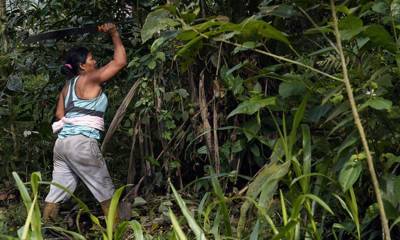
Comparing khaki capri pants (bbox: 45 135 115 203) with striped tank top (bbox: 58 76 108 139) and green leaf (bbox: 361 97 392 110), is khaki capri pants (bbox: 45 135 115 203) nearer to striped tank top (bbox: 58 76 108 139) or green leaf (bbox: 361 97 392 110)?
striped tank top (bbox: 58 76 108 139)

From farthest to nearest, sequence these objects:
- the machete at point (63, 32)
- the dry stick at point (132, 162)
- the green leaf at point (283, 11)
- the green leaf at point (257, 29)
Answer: the machete at point (63, 32) < the dry stick at point (132, 162) < the green leaf at point (283, 11) < the green leaf at point (257, 29)

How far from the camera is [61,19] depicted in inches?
215

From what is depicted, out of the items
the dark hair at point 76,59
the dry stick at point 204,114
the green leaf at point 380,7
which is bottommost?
the dry stick at point 204,114

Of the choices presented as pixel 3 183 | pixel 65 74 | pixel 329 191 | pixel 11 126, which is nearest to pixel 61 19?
pixel 65 74

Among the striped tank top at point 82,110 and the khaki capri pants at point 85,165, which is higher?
the striped tank top at point 82,110

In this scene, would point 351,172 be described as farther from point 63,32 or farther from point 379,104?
point 63,32

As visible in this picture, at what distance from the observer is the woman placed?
15.0 feet

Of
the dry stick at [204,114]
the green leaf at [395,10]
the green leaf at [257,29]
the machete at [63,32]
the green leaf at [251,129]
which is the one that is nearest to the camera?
the green leaf at [257,29]

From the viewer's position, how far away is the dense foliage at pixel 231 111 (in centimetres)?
277

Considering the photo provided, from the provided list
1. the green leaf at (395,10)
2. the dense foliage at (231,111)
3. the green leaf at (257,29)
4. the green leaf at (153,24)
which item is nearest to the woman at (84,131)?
the dense foliage at (231,111)

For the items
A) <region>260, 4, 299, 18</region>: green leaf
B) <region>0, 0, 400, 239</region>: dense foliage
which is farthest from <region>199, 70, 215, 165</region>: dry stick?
<region>260, 4, 299, 18</region>: green leaf

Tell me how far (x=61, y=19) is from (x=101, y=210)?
1.51 m

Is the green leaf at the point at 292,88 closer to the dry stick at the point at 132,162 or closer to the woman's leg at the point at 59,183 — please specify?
the dry stick at the point at 132,162

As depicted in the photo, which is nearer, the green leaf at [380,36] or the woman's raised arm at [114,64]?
the green leaf at [380,36]
